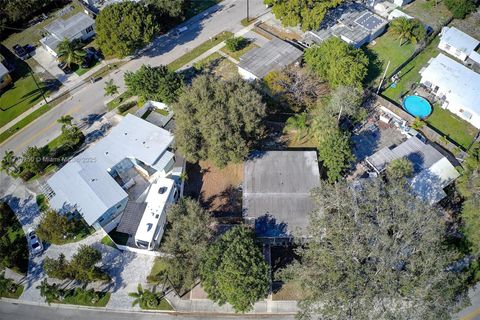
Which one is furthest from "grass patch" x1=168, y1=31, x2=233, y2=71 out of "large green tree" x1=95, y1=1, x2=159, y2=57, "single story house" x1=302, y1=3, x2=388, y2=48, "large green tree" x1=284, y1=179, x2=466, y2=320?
"large green tree" x1=284, y1=179, x2=466, y2=320

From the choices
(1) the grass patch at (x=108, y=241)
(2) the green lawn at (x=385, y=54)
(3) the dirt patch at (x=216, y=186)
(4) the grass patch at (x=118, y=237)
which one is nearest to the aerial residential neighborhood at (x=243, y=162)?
(4) the grass patch at (x=118, y=237)

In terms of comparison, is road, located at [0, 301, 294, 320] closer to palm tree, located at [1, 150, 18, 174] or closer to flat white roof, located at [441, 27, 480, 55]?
palm tree, located at [1, 150, 18, 174]

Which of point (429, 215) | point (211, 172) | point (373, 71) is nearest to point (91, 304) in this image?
point (211, 172)

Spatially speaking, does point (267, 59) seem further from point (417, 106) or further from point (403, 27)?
point (417, 106)

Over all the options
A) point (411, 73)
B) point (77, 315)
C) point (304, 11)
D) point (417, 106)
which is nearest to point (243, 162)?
point (77, 315)

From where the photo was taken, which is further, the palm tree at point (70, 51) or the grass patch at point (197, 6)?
the grass patch at point (197, 6)

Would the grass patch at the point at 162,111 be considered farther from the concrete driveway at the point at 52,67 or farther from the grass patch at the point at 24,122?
the grass patch at the point at 24,122
